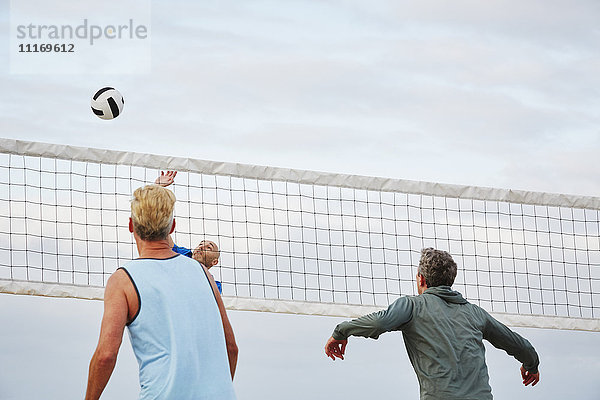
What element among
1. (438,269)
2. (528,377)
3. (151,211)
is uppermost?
(151,211)

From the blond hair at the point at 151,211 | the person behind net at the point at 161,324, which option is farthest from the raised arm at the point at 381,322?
the blond hair at the point at 151,211

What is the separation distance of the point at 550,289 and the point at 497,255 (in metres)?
0.61

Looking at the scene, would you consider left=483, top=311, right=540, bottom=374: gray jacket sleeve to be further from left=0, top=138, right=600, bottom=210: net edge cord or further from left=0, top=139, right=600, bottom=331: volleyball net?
left=0, top=138, right=600, bottom=210: net edge cord

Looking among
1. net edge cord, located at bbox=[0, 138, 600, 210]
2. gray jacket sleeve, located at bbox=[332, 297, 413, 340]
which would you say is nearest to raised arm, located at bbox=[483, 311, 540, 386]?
gray jacket sleeve, located at bbox=[332, 297, 413, 340]

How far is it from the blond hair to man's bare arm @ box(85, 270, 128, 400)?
0.26m

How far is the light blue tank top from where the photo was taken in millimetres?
2545

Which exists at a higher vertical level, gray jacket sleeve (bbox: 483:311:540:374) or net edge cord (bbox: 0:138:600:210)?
net edge cord (bbox: 0:138:600:210)

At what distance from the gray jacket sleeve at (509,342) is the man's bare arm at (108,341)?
7.21 ft

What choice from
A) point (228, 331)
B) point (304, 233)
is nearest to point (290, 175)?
point (304, 233)

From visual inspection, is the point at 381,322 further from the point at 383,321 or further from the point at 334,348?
the point at 334,348

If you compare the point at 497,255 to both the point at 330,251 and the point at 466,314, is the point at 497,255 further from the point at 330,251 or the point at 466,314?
the point at 466,314

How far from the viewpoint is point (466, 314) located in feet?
13.1

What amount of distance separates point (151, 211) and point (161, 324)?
42 cm

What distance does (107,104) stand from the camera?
6430mm
